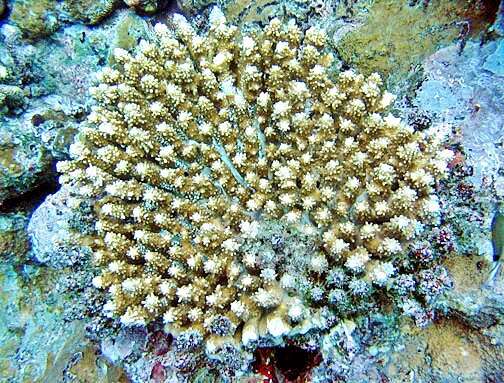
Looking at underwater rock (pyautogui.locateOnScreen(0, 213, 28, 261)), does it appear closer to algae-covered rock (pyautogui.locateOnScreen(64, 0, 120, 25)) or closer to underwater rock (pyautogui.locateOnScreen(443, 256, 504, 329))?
algae-covered rock (pyautogui.locateOnScreen(64, 0, 120, 25))

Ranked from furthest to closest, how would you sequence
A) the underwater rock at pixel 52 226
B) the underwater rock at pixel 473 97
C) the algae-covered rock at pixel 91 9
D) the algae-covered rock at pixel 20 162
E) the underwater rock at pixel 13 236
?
the algae-covered rock at pixel 91 9, the underwater rock at pixel 13 236, the algae-covered rock at pixel 20 162, the underwater rock at pixel 52 226, the underwater rock at pixel 473 97

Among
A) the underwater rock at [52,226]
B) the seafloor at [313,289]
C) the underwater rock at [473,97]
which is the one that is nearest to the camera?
the seafloor at [313,289]

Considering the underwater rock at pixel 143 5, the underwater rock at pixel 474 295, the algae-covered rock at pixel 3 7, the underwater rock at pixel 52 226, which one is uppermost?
the underwater rock at pixel 143 5

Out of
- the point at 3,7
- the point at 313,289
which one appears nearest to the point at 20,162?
the point at 3,7

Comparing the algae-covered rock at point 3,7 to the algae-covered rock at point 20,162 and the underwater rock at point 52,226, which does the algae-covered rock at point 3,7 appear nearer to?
the algae-covered rock at point 20,162

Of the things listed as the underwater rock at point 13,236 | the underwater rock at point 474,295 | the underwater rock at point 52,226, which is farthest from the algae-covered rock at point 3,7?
the underwater rock at point 474,295

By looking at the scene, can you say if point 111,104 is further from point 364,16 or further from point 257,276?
point 364,16

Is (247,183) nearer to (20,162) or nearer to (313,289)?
(313,289)

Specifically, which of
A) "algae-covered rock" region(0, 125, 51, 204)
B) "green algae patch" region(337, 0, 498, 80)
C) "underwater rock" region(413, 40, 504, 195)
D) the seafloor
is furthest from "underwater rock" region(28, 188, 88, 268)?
"underwater rock" region(413, 40, 504, 195)
